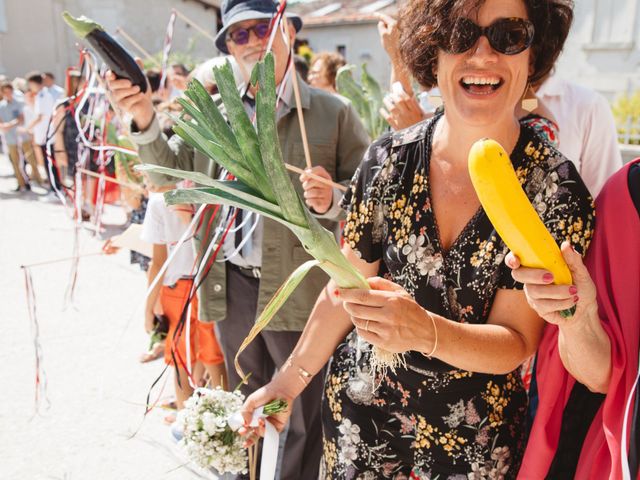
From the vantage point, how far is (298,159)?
2.48 m

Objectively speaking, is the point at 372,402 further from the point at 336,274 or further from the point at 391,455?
the point at 336,274

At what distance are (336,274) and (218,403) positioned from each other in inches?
31.1

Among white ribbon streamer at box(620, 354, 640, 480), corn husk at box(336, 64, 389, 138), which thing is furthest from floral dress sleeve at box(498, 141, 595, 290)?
corn husk at box(336, 64, 389, 138)

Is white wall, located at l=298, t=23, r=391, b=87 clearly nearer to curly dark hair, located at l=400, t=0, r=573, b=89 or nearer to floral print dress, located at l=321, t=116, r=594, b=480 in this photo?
curly dark hair, located at l=400, t=0, r=573, b=89

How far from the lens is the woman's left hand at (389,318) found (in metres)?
1.20

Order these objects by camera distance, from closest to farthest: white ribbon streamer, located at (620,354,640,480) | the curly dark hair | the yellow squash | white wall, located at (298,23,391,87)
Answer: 1. the yellow squash
2. white ribbon streamer, located at (620,354,640,480)
3. the curly dark hair
4. white wall, located at (298,23,391,87)

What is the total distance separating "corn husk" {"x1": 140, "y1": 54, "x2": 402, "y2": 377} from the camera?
1065 millimetres

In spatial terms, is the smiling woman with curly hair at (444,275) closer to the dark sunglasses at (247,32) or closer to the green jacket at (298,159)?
the green jacket at (298,159)

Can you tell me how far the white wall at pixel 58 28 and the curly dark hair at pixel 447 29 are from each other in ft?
56.5

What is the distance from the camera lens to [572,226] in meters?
1.28

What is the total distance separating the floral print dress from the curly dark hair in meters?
0.19

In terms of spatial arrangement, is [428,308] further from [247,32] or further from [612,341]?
[247,32]

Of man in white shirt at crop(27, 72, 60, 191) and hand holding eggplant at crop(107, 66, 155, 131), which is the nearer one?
hand holding eggplant at crop(107, 66, 155, 131)

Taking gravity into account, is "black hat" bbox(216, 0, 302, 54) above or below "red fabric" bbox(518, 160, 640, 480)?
above
